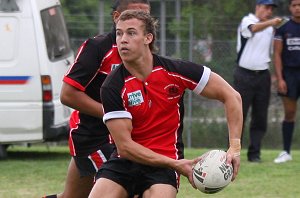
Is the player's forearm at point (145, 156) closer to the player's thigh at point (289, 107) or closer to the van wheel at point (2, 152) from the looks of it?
the player's thigh at point (289, 107)

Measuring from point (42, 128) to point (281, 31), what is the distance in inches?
138

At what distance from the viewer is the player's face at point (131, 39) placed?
5.93 m

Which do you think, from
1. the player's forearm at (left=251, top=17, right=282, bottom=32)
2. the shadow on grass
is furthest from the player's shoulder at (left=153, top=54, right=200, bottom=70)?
the shadow on grass

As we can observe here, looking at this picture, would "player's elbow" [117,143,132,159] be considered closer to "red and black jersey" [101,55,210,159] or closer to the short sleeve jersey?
"red and black jersey" [101,55,210,159]

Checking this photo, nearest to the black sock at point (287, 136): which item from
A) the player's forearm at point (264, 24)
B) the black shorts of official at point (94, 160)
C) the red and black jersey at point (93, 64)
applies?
the player's forearm at point (264, 24)

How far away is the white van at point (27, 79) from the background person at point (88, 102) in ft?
17.9

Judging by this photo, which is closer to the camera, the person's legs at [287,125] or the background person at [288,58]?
the background person at [288,58]

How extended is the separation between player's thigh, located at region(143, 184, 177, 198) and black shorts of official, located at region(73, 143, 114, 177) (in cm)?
112

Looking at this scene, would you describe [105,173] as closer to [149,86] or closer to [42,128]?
[149,86]

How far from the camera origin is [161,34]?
16.7 metres

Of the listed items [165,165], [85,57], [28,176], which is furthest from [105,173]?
[28,176]

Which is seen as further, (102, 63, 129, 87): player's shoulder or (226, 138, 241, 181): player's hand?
(102, 63, 129, 87): player's shoulder

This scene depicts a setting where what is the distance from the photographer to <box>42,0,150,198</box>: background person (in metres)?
6.80

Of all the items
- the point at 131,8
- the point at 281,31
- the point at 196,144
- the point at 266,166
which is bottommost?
the point at 196,144
